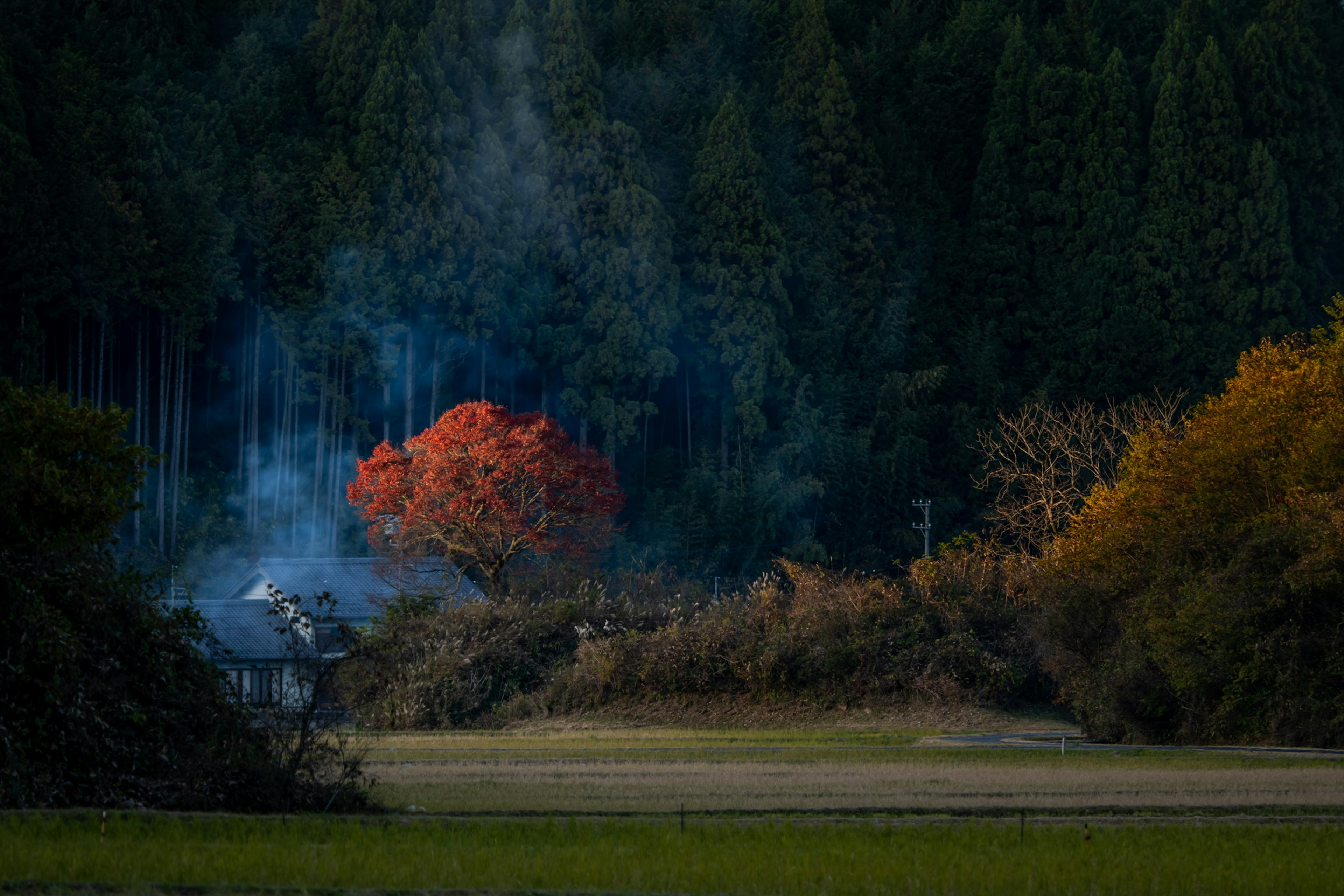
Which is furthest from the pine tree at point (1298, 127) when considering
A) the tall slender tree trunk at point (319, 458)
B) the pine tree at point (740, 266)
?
the tall slender tree trunk at point (319, 458)

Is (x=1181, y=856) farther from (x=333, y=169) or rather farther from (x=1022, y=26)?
(x=1022, y=26)

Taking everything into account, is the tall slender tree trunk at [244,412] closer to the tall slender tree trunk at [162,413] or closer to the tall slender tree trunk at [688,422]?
the tall slender tree trunk at [162,413]

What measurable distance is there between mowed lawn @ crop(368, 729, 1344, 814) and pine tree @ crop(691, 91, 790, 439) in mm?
33959

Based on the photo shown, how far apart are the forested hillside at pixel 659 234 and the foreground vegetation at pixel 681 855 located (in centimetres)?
3574

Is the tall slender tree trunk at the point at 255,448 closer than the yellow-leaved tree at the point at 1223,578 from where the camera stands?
No

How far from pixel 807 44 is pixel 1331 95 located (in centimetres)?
2287

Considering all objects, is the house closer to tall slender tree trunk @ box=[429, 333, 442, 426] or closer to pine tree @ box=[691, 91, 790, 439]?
tall slender tree trunk @ box=[429, 333, 442, 426]

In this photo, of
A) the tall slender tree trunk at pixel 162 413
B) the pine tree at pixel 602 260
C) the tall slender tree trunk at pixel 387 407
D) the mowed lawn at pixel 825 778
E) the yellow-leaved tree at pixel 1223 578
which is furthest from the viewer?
the pine tree at pixel 602 260

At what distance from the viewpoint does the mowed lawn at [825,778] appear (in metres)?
16.7

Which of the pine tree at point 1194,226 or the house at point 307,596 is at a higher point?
the pine tree at point 1194,226

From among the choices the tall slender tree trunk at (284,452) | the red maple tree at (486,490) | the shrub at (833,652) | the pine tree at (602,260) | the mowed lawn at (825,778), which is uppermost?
the pine tree at (602,260)

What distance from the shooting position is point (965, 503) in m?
63.8

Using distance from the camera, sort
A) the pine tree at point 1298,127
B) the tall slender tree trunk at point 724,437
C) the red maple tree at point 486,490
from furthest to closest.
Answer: the pine tree at point 1298,127
the tall slender tree trunk at point 724,437
the red maple tree at point 486,490

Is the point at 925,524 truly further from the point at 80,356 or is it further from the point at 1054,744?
the point at 1054,744
